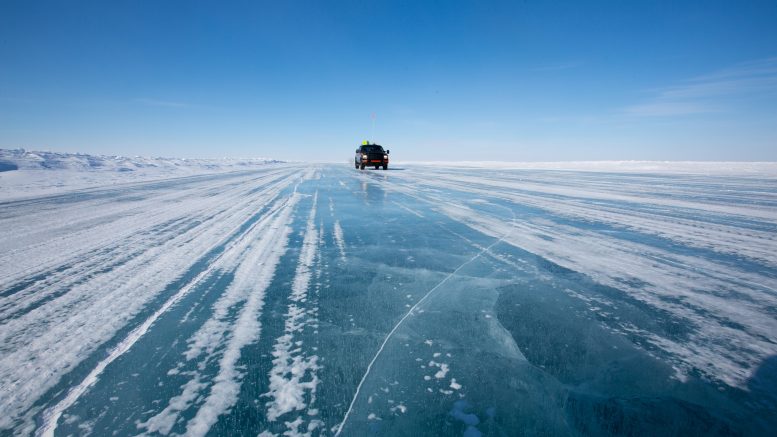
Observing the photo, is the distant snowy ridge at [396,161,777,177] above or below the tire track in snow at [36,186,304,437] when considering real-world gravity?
above

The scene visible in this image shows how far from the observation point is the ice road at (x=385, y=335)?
5.16 feet

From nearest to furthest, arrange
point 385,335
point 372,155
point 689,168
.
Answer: point 385,335 < point 372,155 < point 689,168

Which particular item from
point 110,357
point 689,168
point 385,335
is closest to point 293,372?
point 385,335

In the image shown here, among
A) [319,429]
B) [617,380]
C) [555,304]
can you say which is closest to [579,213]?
[555,304]

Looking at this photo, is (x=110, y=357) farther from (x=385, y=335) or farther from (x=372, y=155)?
(x=372, y=155)

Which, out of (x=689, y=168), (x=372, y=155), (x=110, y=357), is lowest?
(x=110, y=357)

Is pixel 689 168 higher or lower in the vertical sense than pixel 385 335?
higher

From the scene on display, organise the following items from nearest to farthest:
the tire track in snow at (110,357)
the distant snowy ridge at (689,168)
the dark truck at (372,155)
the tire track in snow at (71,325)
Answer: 1. the tire track in snow at (110,357)
2. the tire track in snow at (71,325)
3. the distant snowy ridge at (689,168)
4. the dark truck at (372,155)

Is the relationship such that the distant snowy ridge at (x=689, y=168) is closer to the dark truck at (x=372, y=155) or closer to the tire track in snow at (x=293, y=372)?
the dark truck at (x=372, y=155)

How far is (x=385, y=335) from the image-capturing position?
226 cm

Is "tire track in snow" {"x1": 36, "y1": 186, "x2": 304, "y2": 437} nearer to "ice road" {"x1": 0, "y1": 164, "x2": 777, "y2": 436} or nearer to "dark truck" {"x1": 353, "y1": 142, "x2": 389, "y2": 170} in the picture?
"ice road" {"x1": 0, "y1": 164, "x2": 777, "y2": 436}

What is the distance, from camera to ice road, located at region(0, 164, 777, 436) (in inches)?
61.9

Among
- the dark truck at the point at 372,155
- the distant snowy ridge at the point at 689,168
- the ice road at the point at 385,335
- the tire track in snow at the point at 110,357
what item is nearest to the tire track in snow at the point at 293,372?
the ice road at the point at 385,335

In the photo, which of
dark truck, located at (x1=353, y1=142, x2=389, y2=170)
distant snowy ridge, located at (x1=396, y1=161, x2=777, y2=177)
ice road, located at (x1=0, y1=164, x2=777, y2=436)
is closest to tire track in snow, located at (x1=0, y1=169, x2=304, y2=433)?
ice road, located at (x1=0, y1=164, x2=777, y2=436)
